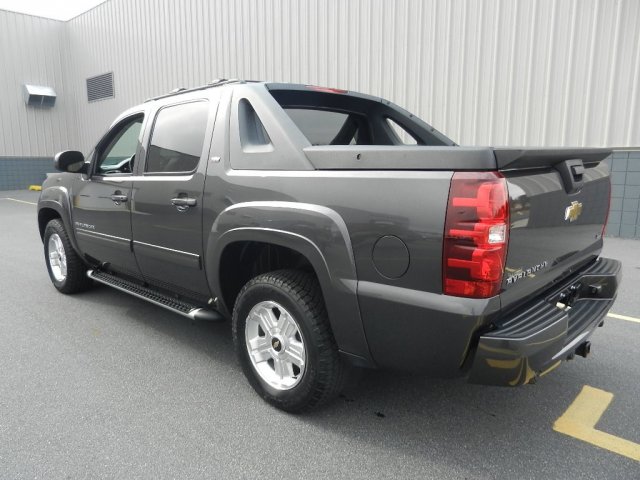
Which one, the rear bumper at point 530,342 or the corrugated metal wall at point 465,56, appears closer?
the rear bumper at point 530,342

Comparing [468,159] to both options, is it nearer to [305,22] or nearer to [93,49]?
[305,22]

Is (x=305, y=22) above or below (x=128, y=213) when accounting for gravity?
above

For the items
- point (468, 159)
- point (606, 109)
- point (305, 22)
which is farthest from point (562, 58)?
point (468, 159)

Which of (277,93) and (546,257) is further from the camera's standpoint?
(277,93)

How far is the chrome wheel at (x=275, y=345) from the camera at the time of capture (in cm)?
259

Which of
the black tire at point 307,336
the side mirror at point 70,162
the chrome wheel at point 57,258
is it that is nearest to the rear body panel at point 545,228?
the black tire at point 307,336

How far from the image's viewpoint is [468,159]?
189 centimetres

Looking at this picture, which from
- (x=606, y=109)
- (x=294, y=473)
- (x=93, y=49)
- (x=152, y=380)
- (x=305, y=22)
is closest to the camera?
(x=294, y=473)

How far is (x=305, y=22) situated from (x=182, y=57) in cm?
496

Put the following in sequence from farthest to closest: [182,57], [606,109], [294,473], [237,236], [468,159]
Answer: [182,57]
[606,109]
[237,236]
[294,473]
[468,159]

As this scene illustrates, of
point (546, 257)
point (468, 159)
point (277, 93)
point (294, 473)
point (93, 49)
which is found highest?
point (93, 49)

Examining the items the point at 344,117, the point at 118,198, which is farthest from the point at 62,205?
the point at 344,117

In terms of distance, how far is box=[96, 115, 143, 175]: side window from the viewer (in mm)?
3900

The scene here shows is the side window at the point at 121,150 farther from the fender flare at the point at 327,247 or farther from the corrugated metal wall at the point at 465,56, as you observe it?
the corrugated metal wall at the point at 465,56
